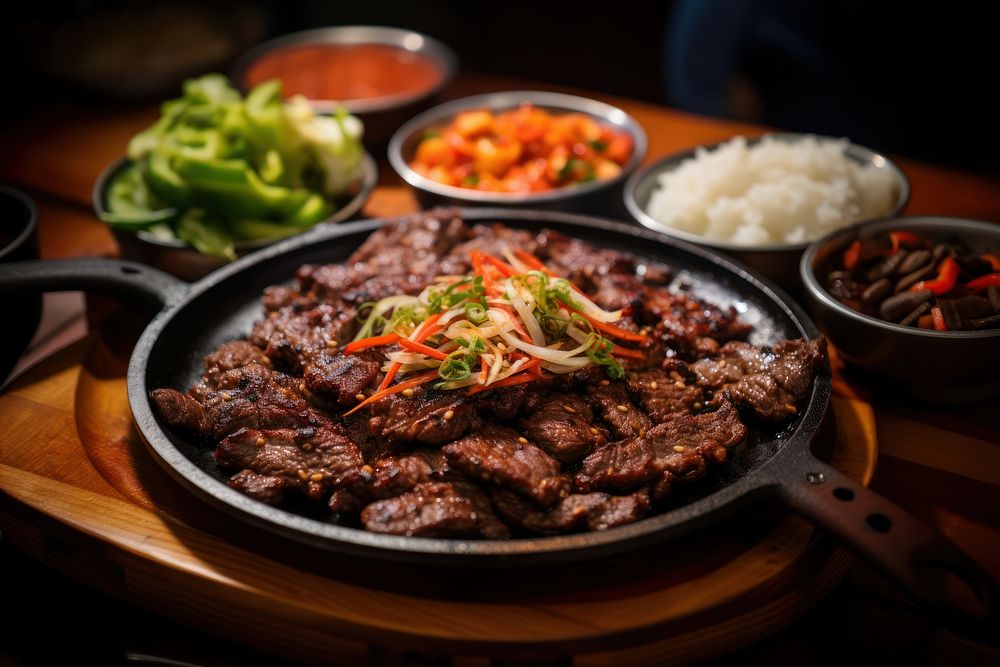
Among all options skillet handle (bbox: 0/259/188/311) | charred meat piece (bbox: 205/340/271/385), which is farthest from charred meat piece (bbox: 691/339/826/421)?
skillet handle (bbox: 0/259/188/311)

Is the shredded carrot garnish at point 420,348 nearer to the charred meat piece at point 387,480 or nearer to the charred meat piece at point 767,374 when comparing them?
the charred meat piece at point 387,480

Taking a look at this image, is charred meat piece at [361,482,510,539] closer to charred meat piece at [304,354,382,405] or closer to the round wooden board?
the round wooden board

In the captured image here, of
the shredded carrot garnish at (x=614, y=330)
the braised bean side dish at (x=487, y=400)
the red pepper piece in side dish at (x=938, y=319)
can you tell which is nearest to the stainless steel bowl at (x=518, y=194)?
the braised bean side dish at (x=487, y=400)

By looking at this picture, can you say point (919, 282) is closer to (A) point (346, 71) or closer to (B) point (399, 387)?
(B) point (399, 387)

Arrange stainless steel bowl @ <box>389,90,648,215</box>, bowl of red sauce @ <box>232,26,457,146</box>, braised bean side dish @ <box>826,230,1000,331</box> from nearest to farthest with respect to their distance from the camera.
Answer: braised bean side dish @ <box>826,230,1000,331</box>
stainless steel bowl @ <box>389,90,648,215</box>
bowl of red sauce @ <box>232,26,457,146</box>

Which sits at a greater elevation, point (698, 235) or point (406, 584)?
point (698, 235)

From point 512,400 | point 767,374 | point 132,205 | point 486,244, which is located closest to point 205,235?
point 132,205
